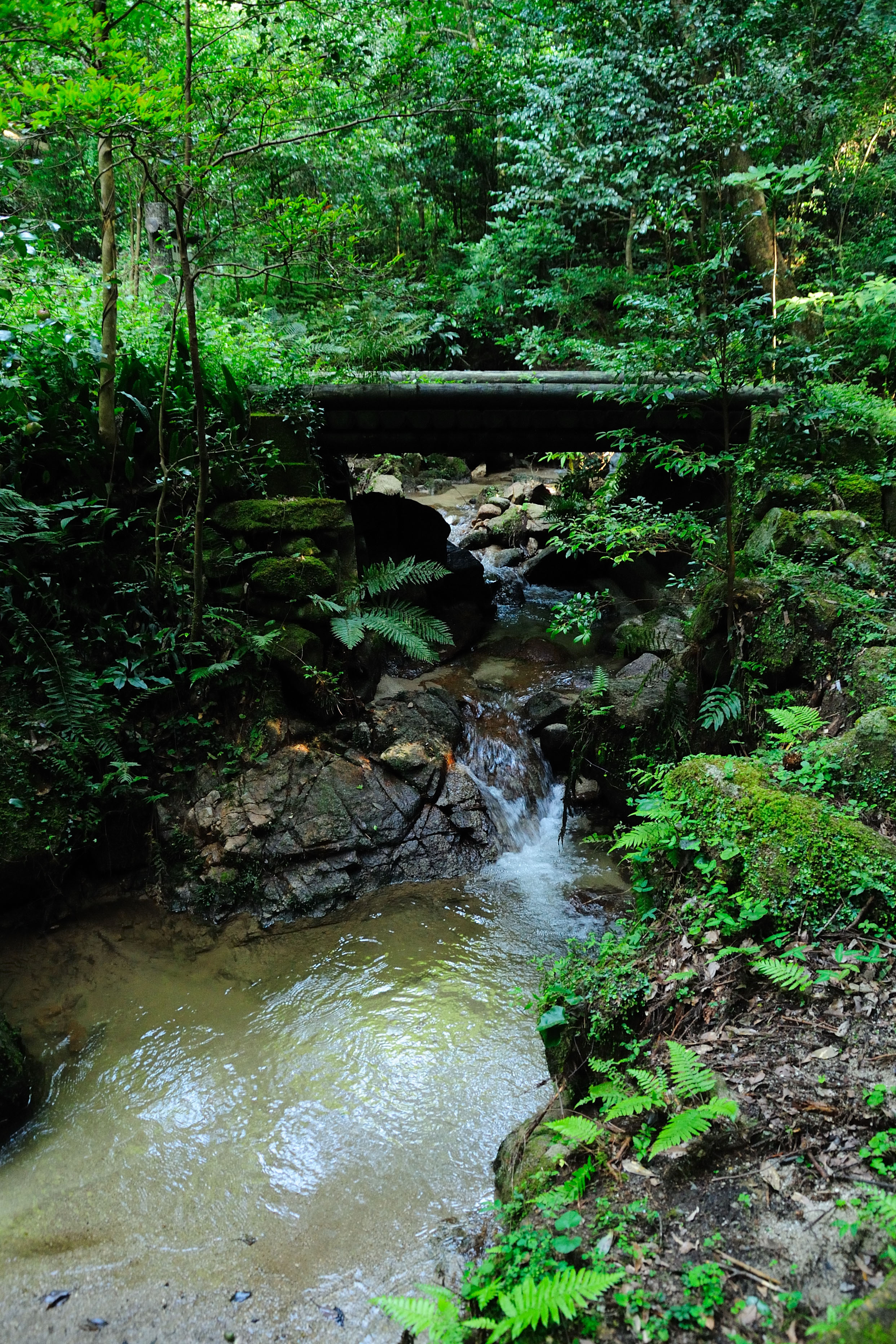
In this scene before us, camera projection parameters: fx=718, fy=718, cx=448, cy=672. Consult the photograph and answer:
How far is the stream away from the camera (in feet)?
10.0

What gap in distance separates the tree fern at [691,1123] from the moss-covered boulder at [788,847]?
3.32 ft

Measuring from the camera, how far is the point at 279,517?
7020mm

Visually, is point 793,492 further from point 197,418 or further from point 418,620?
point 197,418

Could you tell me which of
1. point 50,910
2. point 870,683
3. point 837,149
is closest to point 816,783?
point 870,683

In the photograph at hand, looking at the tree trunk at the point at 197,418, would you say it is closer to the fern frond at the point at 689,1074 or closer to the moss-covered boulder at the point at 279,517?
the moss-covered boulder at the point at 279,517

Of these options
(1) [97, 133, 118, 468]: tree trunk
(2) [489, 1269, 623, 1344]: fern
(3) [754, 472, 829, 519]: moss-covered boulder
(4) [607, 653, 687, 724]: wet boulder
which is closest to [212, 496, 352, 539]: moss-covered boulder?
(1) [97, 133, 118, 468]: tree trunk

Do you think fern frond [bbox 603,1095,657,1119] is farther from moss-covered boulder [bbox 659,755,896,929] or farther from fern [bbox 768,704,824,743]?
fern [bbox 768,704,824,743]

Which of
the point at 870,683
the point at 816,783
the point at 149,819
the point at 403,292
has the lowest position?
the point at 149,819

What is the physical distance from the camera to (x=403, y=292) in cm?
758

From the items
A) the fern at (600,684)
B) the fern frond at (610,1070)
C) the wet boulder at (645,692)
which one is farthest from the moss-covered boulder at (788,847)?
the fern at (600,684)

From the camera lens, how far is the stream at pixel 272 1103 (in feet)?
10.0

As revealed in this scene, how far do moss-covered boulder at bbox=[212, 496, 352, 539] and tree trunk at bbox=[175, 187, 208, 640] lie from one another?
0.50 meters

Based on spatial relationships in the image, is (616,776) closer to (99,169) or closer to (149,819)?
(149,819)

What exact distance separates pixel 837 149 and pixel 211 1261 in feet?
50.1
